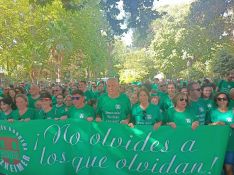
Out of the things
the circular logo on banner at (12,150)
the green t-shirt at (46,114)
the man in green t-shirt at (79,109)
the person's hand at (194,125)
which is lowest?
the circular logo on banner at (12,150)

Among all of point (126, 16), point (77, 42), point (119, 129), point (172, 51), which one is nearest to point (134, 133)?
point (119, 129)

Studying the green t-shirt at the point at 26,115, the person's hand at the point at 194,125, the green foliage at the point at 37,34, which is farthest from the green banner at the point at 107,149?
the green foliage at the point at 37,34

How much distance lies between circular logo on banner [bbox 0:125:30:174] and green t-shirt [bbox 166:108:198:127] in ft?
8.07

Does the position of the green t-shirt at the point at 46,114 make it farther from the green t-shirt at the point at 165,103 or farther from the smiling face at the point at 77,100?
the green t-shirt at the point at 165,103

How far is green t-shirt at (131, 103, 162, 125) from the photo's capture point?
7688 mm

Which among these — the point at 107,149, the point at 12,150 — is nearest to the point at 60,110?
the point at 12,150

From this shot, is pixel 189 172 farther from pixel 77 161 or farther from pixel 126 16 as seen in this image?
pixel 126 16

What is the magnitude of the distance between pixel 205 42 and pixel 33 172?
44.3 meters

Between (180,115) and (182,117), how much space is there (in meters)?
0.05

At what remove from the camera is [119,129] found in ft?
24.4

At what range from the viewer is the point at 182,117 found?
24.3 ft

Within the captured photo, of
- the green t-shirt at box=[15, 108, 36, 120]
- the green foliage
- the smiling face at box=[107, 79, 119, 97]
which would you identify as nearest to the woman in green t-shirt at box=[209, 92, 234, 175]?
the smiling face at box=[107, 79, 119, 97]

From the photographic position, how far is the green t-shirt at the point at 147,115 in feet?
25.2

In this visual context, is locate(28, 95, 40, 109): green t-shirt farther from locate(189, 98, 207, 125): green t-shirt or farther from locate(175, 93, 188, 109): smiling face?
locate(175, 93, 188, 109): smiling face
